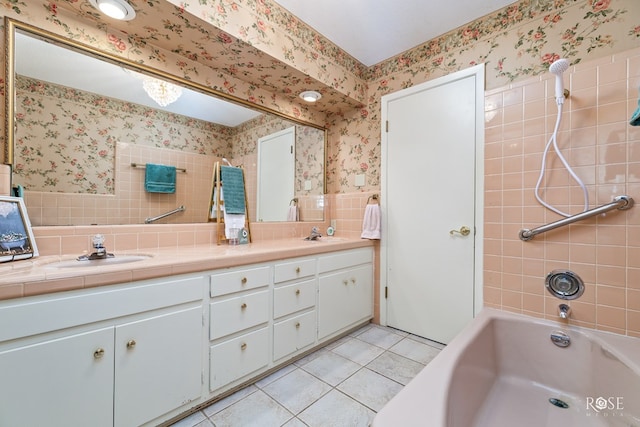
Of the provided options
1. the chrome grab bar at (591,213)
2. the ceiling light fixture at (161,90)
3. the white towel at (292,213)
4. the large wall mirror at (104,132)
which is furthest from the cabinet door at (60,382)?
the chrome grab bar at (591,213)

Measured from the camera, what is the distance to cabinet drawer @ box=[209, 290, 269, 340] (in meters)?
1.37

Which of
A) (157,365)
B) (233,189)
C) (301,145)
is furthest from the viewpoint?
(301,145)

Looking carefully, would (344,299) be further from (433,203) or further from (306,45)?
(306,45)

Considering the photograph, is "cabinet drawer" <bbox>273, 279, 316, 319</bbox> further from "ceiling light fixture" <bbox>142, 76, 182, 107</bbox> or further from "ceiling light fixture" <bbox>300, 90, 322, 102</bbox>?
"ceiling light fixture" <bbox>300, 90, 322, 102</bbox>

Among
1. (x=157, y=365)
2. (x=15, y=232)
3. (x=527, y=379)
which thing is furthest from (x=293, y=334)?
(x=15, y=232)

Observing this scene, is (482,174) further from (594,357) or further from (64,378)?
(64,378)

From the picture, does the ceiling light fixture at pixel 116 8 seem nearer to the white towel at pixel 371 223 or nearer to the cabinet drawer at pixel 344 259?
the cabinet drawer at pixel 344 259

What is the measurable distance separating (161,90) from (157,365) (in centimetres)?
162

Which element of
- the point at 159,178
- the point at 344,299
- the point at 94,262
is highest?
the point at 159,178

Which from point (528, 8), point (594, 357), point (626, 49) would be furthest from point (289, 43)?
point (594, 357)

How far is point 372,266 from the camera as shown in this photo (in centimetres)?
246

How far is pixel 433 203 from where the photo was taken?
6.91 ft

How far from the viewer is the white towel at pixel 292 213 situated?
253cm

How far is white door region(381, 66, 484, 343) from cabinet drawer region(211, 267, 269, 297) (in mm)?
1265
